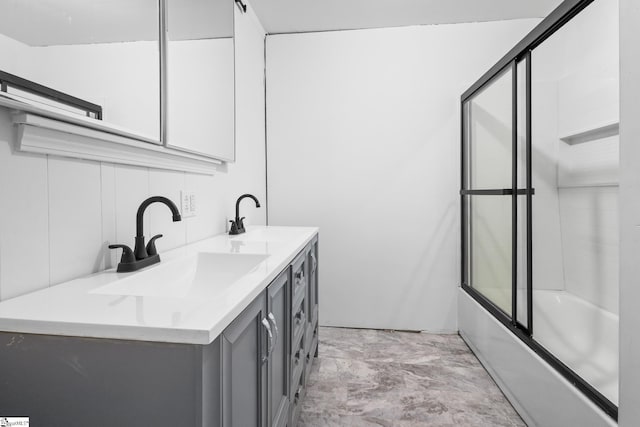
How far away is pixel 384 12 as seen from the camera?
8.40 feet

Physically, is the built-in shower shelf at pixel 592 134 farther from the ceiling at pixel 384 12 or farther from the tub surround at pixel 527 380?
the ceiling at pixel 384 12

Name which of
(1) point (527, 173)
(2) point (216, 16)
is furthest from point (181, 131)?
(1) point (527, 173)

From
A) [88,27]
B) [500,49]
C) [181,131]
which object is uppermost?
[500,49]

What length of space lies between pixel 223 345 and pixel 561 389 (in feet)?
4.56

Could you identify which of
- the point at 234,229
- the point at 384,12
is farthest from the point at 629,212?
the point at 384,12

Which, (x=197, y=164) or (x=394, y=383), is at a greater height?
(x=197, y=164)

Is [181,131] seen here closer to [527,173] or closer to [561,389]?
[527,173]

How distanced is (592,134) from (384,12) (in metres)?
1.62

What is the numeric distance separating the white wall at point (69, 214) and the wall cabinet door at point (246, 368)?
0.53 m

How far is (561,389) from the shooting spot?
53.9 inches

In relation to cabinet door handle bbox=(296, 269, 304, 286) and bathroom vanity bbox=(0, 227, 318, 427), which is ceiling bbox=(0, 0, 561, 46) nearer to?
bathroom vanity bbox=(0, 227, 318, 427)

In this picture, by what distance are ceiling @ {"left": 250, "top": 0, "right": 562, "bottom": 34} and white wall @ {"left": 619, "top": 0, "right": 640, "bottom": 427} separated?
172 cm

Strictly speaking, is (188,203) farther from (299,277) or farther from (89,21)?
(89,21)

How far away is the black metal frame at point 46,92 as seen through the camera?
764 millimetres
